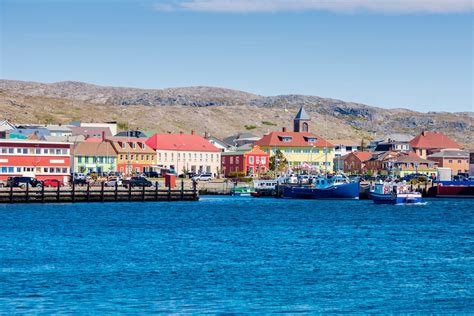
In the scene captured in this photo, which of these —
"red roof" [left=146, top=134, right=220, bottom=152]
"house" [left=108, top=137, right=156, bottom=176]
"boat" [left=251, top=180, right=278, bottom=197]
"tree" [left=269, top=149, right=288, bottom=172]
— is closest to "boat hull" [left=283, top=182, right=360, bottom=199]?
"boat" [left=251, top=180, right=278, bottom=197]

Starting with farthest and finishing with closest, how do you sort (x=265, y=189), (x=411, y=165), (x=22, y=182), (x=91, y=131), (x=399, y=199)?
(x=91, y=131), (x=411, y=165), (x=265, y=189), (x=22, y=182), (x=399, y=199)

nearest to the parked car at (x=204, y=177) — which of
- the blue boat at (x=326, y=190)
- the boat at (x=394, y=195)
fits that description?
the blue boat at (x=326, y=190)

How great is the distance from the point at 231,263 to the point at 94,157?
110477 millimetres

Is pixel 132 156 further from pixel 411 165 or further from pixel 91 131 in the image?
pixel 411 165

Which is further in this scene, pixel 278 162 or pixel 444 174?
pixel 278 162

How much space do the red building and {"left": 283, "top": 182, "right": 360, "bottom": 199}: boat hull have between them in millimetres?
30604

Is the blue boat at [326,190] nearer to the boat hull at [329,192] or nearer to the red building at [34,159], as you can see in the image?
the boat hull at [329,192]

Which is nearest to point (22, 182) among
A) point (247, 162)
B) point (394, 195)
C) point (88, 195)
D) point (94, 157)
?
point (88, 195)

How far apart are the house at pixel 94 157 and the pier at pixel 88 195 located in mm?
42377

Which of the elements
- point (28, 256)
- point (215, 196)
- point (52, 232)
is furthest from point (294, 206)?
point (28, 256)

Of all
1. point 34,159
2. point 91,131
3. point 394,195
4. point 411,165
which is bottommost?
point 394,195

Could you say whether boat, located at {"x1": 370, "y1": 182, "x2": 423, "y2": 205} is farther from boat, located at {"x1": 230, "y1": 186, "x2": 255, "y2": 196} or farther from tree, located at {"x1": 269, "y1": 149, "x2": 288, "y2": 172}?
tree, located at {"x1": 269, "y1": 149, "x2": 288, "y2": 172}

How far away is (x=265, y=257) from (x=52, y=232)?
2113cm

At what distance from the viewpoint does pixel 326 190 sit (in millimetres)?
133250
